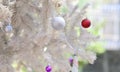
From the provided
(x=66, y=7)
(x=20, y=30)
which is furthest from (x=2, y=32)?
(x=66, y=7)

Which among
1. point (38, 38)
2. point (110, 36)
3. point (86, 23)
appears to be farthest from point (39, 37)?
point (110, 36)

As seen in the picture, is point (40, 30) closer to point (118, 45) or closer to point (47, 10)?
point (47, 10)

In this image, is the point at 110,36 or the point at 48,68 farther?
the point at 110,36

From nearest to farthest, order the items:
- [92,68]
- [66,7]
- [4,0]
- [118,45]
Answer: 1. [4,0]
2. [66,7]
3. [118,45]
4. [92,68]

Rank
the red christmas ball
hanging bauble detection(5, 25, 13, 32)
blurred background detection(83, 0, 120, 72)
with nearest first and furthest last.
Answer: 1. hanging bauble detection(5, 25, 13, 32)
2. the red christmas ball
3. blurred background detection(83, 0, 120, 72)

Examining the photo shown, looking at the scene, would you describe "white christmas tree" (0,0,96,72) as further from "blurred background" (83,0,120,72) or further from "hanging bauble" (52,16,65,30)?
"blurred background" (83,0,120,72)

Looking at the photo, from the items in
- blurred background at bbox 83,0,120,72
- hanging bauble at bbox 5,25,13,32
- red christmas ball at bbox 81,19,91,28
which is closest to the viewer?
hanging bauble at bbox 5,25,13,32

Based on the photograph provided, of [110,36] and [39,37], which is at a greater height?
[110,36]

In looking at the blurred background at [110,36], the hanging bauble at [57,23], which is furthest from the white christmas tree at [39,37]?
the blurred background at [110,36]

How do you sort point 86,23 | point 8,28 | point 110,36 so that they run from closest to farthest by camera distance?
point 8,28
point 86,23
point 110,36

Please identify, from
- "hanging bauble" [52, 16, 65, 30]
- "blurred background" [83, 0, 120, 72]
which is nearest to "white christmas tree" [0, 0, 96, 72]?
"hanging bauble" [52, 16, 65, 30]

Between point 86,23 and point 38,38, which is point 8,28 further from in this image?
point 86,23
